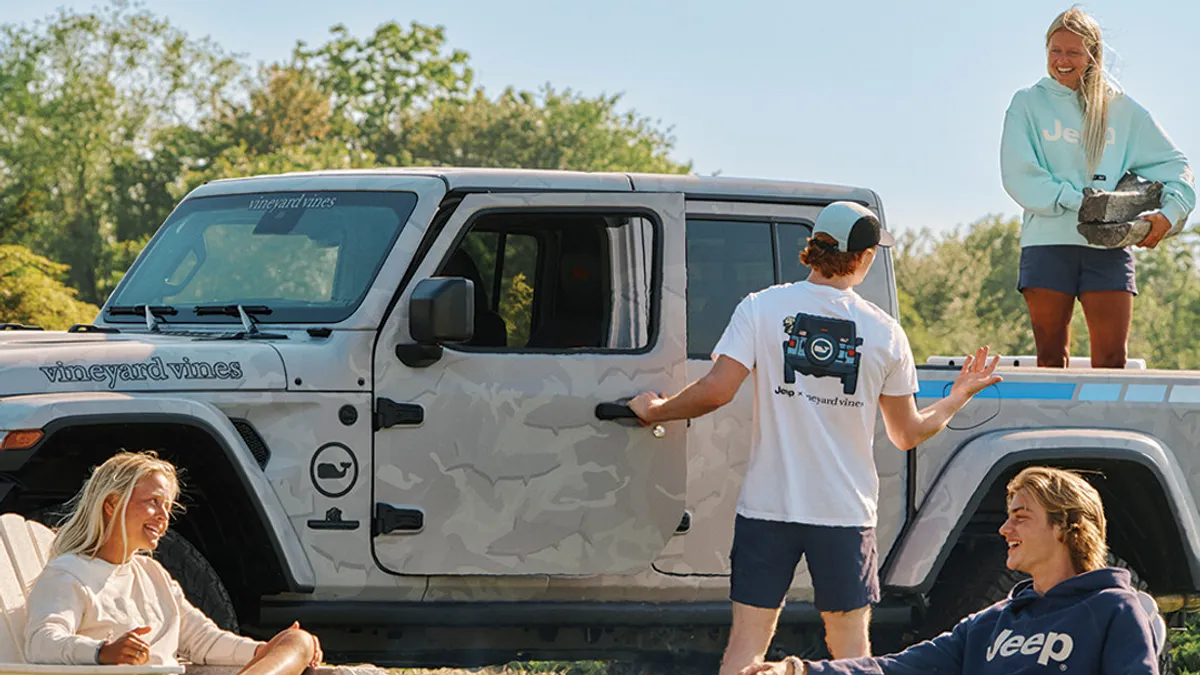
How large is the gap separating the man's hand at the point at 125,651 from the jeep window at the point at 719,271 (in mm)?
2425

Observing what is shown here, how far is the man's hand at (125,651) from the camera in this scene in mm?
3904

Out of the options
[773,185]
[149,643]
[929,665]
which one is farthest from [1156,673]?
[773,185]

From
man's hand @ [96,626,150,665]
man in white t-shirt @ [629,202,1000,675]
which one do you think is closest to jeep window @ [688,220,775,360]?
man in white t-shirt @ [629,202,1000,675]

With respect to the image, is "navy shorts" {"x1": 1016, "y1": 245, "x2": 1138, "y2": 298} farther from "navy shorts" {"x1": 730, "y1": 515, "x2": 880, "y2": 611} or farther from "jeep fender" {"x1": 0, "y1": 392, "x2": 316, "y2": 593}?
"jeep fender" {"x1": 0, "y1": 392, "x2": 316, "y2": 593}

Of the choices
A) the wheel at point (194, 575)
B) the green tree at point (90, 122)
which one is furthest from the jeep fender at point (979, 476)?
the green tree at point (90, 122)

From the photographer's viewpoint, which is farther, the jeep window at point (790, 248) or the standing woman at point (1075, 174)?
the standing woman at point (1075, 174)

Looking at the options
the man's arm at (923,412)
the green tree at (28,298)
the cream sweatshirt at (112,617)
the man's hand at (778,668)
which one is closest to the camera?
the man's hand at (778,668)

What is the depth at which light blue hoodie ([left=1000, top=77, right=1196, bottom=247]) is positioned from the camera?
6.53 meters

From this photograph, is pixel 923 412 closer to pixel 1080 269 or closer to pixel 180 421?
pixel 1080 269

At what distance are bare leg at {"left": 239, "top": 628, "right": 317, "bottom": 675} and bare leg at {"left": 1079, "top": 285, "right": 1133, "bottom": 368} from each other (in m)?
3.58

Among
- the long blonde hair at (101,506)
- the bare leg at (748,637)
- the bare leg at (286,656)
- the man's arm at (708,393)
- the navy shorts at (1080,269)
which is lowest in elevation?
the bare leg at (748,637)

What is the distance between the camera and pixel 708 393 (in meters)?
5.05

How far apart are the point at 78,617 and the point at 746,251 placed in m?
2.72

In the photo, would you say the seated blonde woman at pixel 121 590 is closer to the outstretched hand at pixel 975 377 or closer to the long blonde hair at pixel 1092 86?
the outstretched hand at pixel 975 377
